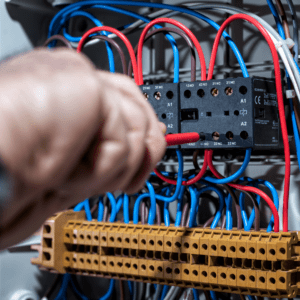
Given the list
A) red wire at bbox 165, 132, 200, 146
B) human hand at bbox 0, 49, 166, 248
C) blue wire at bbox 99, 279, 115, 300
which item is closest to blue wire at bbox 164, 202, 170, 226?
blue wire at bbox 99, 279, 115, 300

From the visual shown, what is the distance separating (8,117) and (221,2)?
0.98m

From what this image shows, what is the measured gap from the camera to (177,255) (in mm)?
986

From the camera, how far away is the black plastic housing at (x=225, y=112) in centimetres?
92

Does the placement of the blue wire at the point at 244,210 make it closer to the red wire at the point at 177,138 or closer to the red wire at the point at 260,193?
the red wire at the point at 260,193

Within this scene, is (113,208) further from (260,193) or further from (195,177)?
(260,193)

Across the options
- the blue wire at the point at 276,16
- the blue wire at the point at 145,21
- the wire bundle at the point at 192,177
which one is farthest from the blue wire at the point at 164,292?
the blue wire at the point at 276,16

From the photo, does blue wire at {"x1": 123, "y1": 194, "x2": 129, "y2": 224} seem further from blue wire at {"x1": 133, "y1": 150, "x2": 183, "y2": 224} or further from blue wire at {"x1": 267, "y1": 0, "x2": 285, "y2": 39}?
blue wire at {"x1": 267, "y1": 0, "x2": 285, "y2": 39}

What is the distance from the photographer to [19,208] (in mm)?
292

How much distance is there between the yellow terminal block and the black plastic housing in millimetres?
195

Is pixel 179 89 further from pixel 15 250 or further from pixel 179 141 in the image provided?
pixel 15 250

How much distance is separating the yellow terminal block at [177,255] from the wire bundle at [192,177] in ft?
0.19

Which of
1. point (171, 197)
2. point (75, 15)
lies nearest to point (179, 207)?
point (171, 197)

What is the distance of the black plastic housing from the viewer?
92 centimetres

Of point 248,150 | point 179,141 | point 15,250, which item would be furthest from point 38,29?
point 179,141
